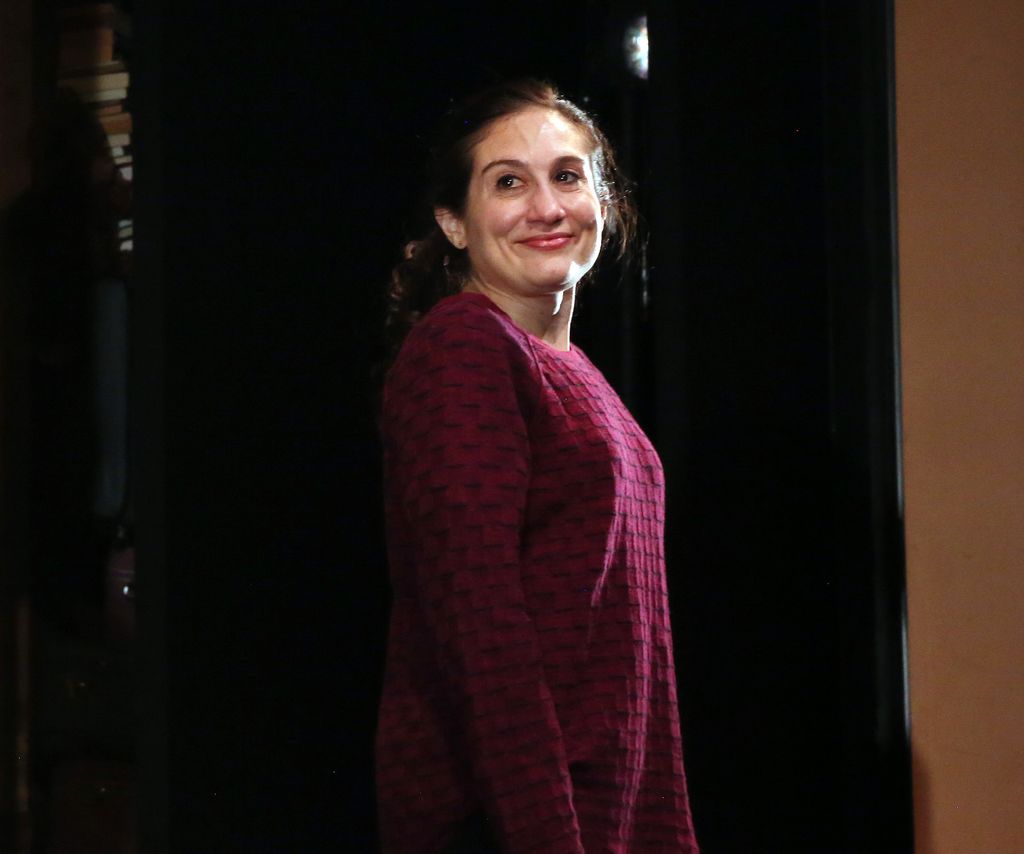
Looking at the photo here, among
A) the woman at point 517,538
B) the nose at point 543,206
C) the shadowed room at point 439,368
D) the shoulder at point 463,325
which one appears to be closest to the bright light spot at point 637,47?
the shadowed room at point 439,368

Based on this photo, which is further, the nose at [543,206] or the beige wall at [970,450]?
the beige wall at [970,450]

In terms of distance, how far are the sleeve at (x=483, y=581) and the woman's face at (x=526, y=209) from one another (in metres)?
0.14

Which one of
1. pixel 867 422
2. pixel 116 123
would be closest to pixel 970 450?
pixel 867 422

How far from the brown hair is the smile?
0.22ft

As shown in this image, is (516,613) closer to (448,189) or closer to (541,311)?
(541,311)

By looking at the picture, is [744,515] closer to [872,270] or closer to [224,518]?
[872,270]

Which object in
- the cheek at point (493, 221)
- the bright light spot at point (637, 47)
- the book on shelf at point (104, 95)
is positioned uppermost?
the bright light spot at point (637, 47)

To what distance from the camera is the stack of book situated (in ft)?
2.69

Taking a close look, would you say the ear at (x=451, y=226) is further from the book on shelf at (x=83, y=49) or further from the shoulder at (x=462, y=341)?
the book on shelf at (x=83, y=49)

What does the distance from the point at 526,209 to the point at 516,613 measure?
0.38m

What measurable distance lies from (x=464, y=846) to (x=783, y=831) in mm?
614

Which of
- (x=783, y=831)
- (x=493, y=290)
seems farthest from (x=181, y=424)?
(x=783, y=831)

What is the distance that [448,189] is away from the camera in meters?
1.14

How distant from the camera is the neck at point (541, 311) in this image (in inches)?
43.8
